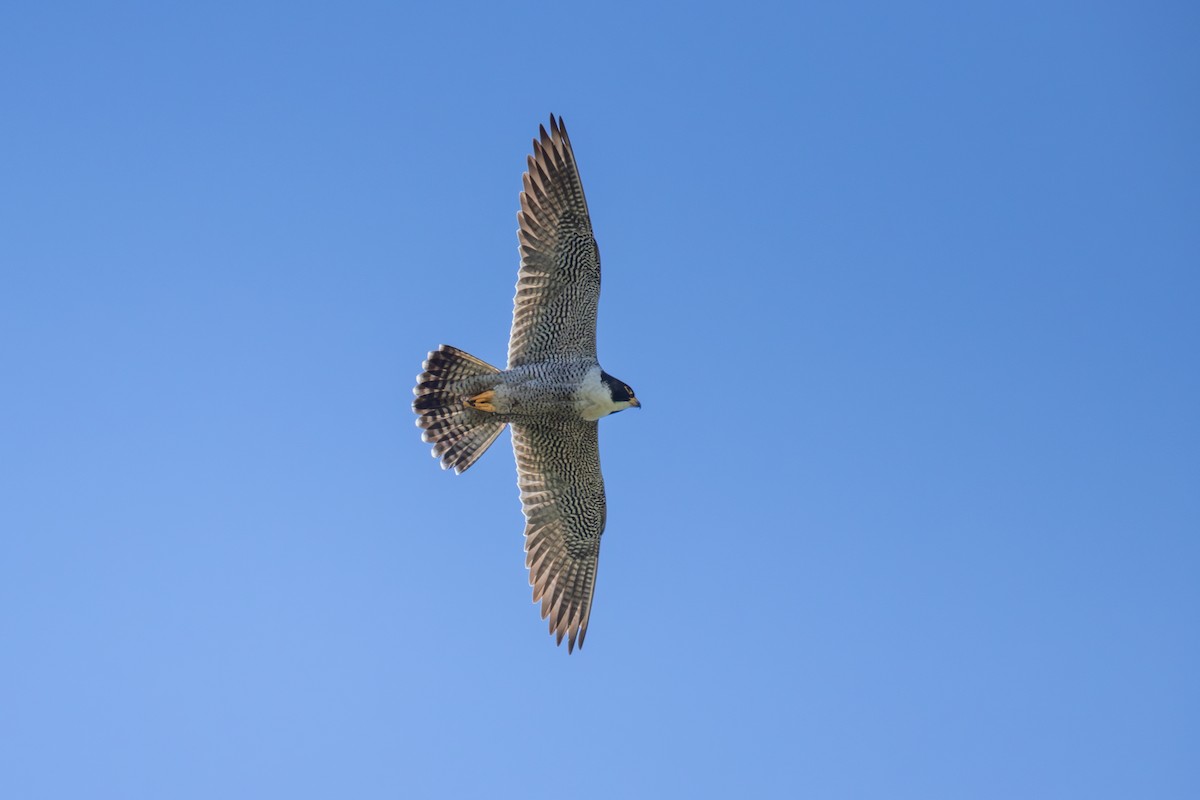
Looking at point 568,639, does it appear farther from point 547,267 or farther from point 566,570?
point 547,267

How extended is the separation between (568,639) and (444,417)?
2.61m

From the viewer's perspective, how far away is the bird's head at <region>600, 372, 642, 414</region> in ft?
49.5

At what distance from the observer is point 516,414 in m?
15.3

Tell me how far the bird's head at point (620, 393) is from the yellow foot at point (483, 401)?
1.11 m

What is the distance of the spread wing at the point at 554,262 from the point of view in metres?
14.9

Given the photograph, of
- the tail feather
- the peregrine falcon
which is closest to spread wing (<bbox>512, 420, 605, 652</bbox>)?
the peregrine falcon

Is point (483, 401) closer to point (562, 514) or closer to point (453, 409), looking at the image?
point (453, 409)

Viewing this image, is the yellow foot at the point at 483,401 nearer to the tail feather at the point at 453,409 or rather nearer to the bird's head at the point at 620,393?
the tail feather at the point at 453,409

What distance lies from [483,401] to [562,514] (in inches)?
63.6

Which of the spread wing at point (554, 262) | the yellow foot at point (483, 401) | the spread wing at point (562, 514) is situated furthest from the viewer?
the spread wing at point (562, 514)

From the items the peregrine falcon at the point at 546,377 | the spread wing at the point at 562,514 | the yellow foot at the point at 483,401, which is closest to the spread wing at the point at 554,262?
the peregrine falcon at the point at 546,377

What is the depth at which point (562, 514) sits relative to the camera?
15.9 meters

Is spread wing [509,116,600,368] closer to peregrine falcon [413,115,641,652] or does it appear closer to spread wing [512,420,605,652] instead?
peregrine falcon [413,115,641,652]

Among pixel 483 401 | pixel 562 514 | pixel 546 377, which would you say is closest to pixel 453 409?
pixel 483 401
